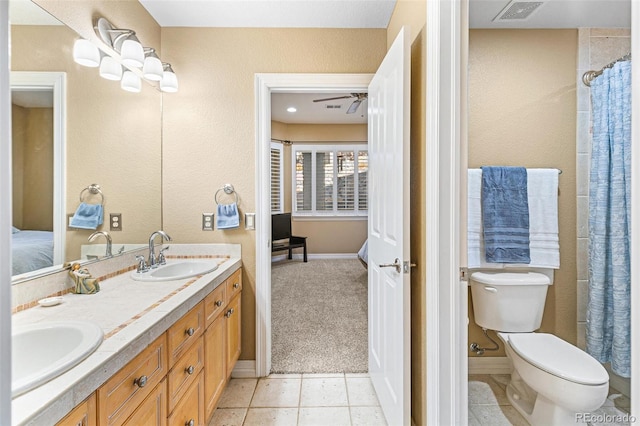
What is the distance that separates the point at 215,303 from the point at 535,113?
8.17 feet

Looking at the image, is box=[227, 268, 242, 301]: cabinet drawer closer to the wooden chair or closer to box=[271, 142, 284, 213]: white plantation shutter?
the wooden chair

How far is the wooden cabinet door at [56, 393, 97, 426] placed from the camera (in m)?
0.69

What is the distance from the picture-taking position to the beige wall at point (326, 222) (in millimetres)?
5957

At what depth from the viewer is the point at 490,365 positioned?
2131 mm

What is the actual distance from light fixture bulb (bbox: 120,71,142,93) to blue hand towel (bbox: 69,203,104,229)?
791mm

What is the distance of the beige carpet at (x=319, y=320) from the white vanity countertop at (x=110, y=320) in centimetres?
107

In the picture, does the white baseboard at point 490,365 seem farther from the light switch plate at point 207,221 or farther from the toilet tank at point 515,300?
the light switch plate at point 207,221

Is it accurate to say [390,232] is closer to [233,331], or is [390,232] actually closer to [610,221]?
[233,331]

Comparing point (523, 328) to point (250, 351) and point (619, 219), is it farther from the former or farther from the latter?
point (250, 351)

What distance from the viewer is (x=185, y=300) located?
1.27 meters

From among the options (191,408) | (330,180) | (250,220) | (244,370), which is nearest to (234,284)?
(250,220)

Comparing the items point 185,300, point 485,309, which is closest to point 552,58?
point 485,309

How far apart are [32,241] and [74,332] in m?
0.56

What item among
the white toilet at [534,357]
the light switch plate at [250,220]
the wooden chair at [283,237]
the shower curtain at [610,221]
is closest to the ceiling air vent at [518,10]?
the shower curtain at [610,221]
